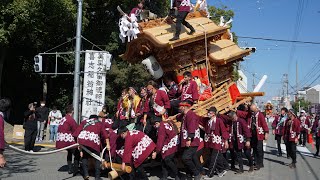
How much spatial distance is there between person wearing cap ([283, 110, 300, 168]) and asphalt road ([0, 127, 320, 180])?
40 centimetres

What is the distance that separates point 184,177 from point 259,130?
3.02 meters

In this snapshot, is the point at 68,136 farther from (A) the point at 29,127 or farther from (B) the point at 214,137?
(A) the point at 29,127

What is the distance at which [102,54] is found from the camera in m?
14.9

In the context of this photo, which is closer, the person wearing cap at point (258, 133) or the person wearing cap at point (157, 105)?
the person wearing cap at point (157, 105)

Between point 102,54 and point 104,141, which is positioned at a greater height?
point 102,54

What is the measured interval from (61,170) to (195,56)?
15.8 ft

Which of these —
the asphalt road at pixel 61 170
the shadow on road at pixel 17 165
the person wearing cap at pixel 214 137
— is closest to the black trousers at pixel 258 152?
the asphalt road at pixel 61 170

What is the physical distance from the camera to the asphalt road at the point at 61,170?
846cm

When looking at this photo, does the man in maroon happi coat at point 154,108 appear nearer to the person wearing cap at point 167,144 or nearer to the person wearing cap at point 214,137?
the person wearing cap at point 167,144

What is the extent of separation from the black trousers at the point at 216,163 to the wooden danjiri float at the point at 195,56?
3.63 feet

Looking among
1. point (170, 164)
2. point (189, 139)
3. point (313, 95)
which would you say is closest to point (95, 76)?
point (170, 164)

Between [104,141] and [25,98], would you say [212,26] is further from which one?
[25,98]

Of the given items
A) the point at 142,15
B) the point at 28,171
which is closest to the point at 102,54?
the point at 142,15

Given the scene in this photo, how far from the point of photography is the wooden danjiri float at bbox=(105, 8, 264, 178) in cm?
949
